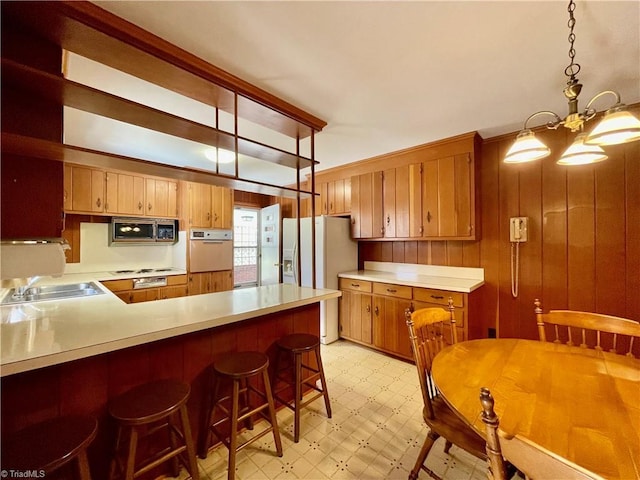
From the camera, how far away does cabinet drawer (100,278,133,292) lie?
316 centimetres

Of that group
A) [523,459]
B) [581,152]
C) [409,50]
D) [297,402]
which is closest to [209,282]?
[297,402]

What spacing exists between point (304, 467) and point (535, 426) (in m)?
1.31

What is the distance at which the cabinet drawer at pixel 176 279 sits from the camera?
3.78m

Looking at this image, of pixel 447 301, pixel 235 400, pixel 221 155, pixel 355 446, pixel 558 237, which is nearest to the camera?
pixel 235 400

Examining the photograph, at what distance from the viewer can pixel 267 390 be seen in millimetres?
1648

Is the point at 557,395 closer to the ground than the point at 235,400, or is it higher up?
higher up

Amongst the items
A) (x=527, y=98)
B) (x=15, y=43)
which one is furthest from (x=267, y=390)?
(x=527, y=98)

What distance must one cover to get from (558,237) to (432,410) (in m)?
2.25

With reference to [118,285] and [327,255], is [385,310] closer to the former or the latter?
[327,255]

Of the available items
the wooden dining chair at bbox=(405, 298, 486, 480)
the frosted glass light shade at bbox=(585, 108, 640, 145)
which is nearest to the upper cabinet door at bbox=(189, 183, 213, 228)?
the wooden dining chair at bbox=(405, 298, 486, 480)

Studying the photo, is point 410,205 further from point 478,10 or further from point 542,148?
point 478,10

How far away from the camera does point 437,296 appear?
2.73 m

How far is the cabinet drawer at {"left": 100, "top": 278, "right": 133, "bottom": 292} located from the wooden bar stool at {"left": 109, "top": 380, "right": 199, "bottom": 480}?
235cm

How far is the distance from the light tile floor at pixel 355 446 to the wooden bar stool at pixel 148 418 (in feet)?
1.21
